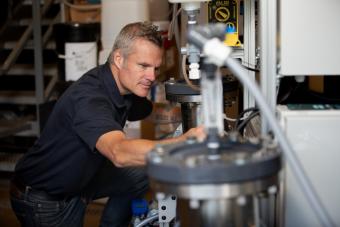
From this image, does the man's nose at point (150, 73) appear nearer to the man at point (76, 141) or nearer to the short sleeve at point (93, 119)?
the man at point (76, 141)

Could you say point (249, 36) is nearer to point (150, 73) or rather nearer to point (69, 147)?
point (150, 73)

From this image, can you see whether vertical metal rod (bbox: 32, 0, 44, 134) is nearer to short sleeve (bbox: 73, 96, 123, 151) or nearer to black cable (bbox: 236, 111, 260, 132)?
short sleeve (bbox: 73, 96, 123, 151)

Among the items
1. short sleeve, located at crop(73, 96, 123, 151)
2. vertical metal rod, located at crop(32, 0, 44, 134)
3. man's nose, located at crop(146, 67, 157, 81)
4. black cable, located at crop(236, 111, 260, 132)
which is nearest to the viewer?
black cable, located at crop(236, 111, 260, 132)

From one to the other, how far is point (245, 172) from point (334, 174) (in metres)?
0.43

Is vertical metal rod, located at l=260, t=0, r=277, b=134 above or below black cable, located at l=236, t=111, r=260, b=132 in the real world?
above

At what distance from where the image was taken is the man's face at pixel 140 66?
78.6 inches

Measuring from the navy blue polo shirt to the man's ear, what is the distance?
4cm

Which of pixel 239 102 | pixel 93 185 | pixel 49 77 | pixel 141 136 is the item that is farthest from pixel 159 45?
pixel 49 77

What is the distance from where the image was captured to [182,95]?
1895 mm

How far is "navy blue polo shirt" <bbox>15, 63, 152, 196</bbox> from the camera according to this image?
1.92 m

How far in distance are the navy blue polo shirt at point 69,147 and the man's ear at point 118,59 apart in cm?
4

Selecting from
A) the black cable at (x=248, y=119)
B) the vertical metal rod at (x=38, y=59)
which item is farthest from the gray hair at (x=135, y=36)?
the vertical metal rod at (x=38, y=59)

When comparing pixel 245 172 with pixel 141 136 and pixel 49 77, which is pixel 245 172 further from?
pixel 49 77

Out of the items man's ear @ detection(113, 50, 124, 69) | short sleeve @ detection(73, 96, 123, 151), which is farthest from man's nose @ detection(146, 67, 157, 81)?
short sleeve @ detection(73, 96, 123, 151)
